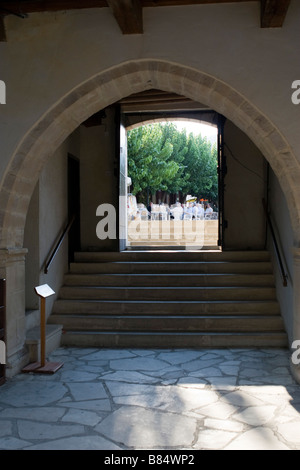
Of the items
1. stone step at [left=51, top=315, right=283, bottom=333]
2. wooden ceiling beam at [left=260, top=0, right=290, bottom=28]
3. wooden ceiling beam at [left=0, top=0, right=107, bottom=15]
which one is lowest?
stone step at [left=51, top=315, right=283, bottom=333]

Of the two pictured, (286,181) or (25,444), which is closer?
(25,444)

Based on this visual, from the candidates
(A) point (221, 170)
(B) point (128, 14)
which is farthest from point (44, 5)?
(A) point (221, 170)

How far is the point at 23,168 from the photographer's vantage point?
385cm

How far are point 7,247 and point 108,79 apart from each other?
70.1 inches

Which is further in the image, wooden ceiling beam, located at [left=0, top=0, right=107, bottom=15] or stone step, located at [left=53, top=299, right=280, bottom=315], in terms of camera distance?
stone step, located at [left=53, top=299, right=280, bottom=315]

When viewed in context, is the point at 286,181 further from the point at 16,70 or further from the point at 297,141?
the point at 16,70

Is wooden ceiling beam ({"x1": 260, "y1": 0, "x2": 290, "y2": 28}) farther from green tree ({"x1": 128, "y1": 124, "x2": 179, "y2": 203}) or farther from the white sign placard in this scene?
green tree ({"x1": 128, "y1": 124, "x2": 179, "y2": 203})

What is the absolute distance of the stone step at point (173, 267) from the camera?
239 inches

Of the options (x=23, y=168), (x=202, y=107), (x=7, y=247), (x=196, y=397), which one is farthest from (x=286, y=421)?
(x=202, y=107)

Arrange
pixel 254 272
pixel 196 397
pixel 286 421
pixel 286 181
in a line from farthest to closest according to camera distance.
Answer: pixel 254 272
pixel 286 181
pixel 196 397
pixel 286 421

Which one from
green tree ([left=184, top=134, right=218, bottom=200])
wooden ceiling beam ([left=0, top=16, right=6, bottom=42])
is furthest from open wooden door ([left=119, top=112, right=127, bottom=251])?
green tree ([left=184, top=134, right=218, bottom=200])

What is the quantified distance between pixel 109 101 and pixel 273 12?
1.64m

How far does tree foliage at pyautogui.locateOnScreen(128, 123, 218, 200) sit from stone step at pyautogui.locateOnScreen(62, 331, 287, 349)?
1755 centimetres

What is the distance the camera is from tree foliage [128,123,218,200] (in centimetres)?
2256
